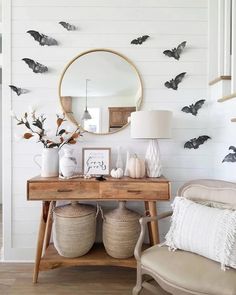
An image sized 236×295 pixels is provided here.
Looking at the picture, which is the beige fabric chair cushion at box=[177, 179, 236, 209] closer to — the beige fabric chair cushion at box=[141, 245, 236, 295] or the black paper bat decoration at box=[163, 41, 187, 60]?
the beige fabric chair cushion at box=[141, 245, 236, 295]

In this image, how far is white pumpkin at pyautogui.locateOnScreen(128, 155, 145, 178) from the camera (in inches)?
81.1

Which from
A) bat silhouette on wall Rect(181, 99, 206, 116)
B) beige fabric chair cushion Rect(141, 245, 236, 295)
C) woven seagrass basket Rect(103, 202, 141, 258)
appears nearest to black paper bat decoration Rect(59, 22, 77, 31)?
bat silhouette on wall Rect(181, 99, 206, 116)

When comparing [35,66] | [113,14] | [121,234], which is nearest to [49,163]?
[121,234]

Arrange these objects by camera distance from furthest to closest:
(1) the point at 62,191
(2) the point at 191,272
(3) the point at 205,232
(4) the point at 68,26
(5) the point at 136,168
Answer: (4) the point at 68,26 → (5) the point at 136,168 → (1) the point at 62,191 → (3) the point at 205,232 → (2) the point at 191,272

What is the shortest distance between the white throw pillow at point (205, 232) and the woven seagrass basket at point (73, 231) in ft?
2.33

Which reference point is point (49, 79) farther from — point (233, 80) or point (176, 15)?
point (233, 80)

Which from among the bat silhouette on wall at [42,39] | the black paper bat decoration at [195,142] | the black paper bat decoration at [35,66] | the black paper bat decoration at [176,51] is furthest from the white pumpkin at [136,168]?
the bat silhouette on wall at [42,39]

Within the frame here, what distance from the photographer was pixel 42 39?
231 cm

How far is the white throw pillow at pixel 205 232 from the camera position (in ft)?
4.68

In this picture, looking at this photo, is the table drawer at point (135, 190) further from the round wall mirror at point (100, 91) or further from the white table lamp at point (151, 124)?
the round wall mirror at point (100, 91)

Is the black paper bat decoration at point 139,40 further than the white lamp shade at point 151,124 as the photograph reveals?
Yes

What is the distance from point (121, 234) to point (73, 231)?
1.28ft

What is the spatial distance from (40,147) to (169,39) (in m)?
1.60

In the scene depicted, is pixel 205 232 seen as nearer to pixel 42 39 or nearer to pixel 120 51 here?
pixel 120 51
